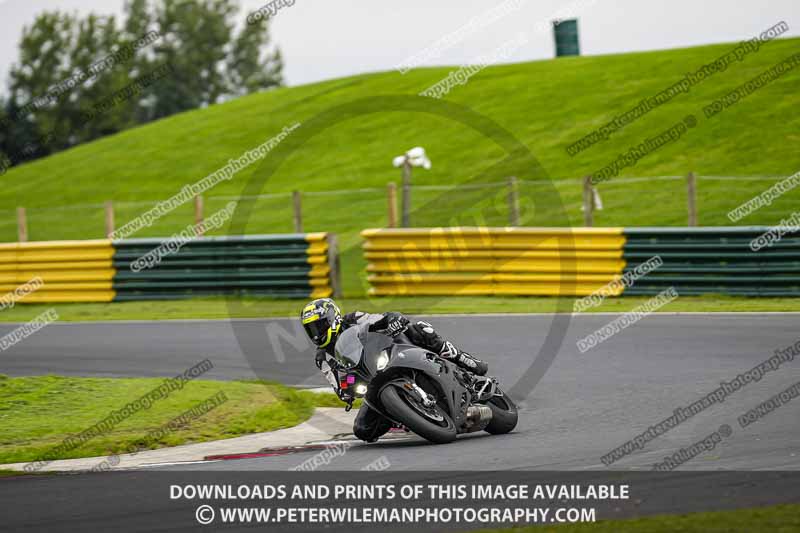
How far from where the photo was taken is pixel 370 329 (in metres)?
9.29

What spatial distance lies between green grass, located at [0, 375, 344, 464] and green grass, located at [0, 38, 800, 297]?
10560 millimetres

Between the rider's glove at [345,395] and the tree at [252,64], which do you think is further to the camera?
the tree at [252,64]

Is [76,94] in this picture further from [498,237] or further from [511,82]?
[498,237]

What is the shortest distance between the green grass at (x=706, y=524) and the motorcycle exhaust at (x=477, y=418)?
3055 millimetres

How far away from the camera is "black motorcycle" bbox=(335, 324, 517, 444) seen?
880 centimetres

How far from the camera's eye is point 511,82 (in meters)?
48.0

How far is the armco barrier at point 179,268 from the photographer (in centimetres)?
2195

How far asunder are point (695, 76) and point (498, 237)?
2350cm
